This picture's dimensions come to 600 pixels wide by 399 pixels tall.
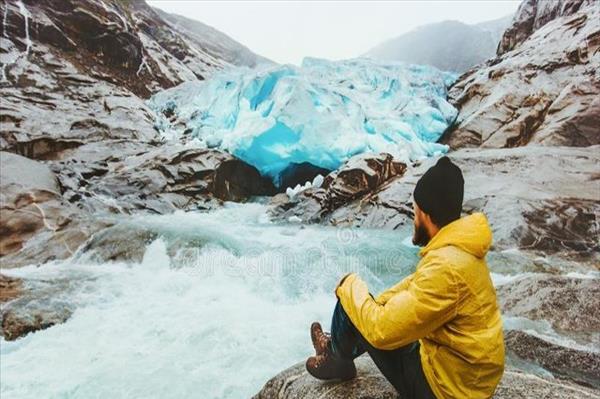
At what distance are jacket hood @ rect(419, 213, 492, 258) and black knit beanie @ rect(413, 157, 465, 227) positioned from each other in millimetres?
45

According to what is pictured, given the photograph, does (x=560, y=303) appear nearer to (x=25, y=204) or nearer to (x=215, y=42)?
(x=25, y=204)

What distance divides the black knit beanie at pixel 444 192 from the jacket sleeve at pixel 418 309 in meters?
0.21

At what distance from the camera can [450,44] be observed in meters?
41.5

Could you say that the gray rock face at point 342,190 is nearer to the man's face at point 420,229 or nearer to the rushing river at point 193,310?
the rushing river at point 193,310

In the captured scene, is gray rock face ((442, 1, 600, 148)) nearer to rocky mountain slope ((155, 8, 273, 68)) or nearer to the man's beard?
the man's beard

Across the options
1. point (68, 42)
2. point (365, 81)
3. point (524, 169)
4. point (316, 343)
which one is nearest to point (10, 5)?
point (68, 42)

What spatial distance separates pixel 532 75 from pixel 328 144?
24.9 feet

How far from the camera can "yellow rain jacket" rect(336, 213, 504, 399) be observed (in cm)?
169

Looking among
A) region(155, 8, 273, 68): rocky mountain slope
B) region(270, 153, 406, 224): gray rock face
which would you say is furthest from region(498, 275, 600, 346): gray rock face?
region(155, 8, 273, 68): rocky mountain slope

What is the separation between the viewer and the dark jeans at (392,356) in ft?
6.56

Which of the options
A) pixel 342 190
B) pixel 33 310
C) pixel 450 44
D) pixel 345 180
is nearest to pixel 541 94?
pixel 345 180

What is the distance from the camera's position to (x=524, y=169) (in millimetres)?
9266

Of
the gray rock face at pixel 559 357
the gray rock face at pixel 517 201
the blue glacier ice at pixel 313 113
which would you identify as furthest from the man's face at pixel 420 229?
the blue glacier ice at pixel 313 113

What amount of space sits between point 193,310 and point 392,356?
12.0ft
